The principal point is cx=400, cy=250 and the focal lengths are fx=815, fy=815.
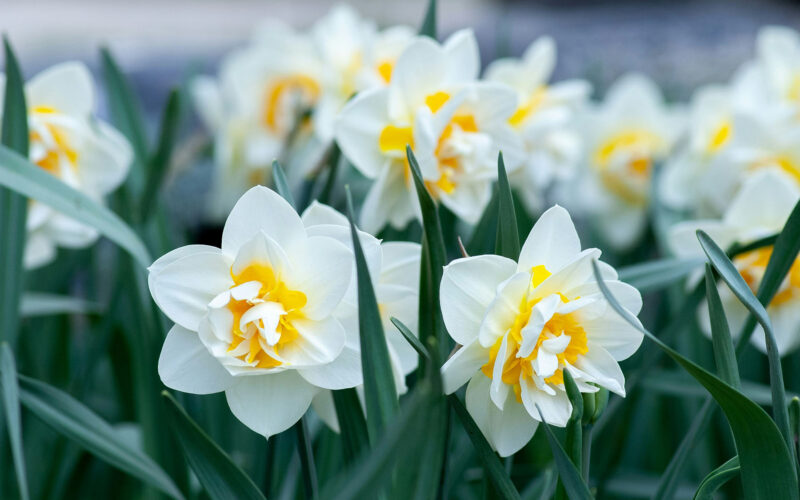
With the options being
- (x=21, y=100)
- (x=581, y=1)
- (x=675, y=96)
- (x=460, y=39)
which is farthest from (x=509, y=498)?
(x=581, y=1)

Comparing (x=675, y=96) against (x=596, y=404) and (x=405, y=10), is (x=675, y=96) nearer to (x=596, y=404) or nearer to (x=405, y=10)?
(x=596, y=404)

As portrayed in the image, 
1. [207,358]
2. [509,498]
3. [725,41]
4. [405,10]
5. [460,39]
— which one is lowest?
[405,10]

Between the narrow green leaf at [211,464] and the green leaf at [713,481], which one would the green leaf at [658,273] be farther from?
the narrow green leaf at [211,464]

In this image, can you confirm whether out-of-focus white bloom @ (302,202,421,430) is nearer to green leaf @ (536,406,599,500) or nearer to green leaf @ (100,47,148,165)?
green leaf @ (536,406,599,500)

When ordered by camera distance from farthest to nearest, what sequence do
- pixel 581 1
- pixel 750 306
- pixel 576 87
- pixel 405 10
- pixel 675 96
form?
pixel 405 10 → pixel 581 1 → pixel 675 96 → pixel 576 87 → pixel 750 306

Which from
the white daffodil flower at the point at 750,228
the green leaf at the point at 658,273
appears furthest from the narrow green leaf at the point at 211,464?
the white daffodil flower at the point at 750,228

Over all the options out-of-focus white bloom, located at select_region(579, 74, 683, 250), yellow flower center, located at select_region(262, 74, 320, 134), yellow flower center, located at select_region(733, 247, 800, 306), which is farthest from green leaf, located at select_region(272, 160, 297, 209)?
out-of-focus white bloom, located at select_region(579, 74, 683, 250)

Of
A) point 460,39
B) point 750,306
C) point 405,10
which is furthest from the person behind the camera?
point 405,10
